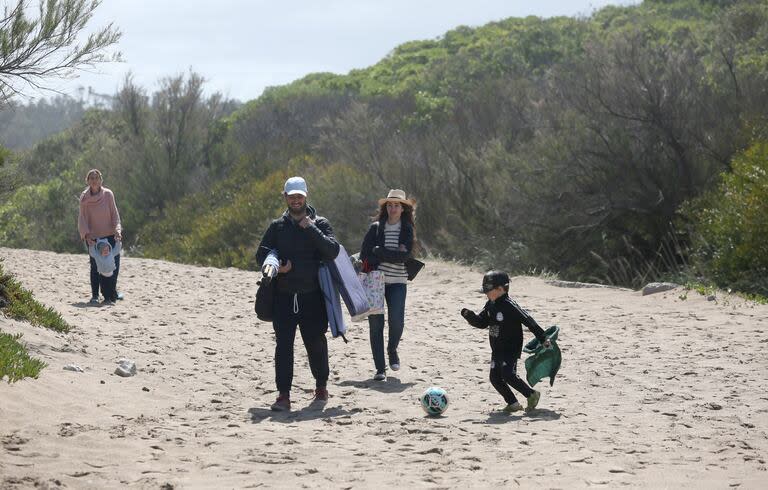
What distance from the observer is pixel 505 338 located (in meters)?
9.23

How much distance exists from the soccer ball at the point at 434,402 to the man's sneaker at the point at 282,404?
1.22 m

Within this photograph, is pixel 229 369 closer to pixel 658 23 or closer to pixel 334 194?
pixel 334 194

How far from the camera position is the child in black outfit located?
30.1 ft

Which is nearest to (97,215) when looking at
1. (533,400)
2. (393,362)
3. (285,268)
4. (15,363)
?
(393,362)

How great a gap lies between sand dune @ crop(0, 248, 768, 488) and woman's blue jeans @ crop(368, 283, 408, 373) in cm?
29

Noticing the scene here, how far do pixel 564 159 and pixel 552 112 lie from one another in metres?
2.50

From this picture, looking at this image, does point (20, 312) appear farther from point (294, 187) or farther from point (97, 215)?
point (294, 187)

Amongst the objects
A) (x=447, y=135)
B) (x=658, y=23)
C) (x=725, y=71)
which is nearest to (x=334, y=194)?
(x=447, y=135)

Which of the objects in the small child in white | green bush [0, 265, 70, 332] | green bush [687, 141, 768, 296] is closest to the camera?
green bush [0, 265, 70, 332]

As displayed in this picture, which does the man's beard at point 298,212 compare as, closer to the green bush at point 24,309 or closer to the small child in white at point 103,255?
the green bush at point 24,309

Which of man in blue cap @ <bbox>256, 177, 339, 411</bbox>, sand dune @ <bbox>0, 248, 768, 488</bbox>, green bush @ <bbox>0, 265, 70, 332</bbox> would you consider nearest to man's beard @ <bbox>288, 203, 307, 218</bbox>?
man in blue cap @ <bbox>256, 177, 339, 411</bbox>

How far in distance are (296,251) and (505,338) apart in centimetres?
192

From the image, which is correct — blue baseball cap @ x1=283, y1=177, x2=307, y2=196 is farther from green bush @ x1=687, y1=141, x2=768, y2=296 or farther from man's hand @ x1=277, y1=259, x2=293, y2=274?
green bush @ x1=687, y1=141, x2=768, y2=296

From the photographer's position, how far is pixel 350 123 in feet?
116
